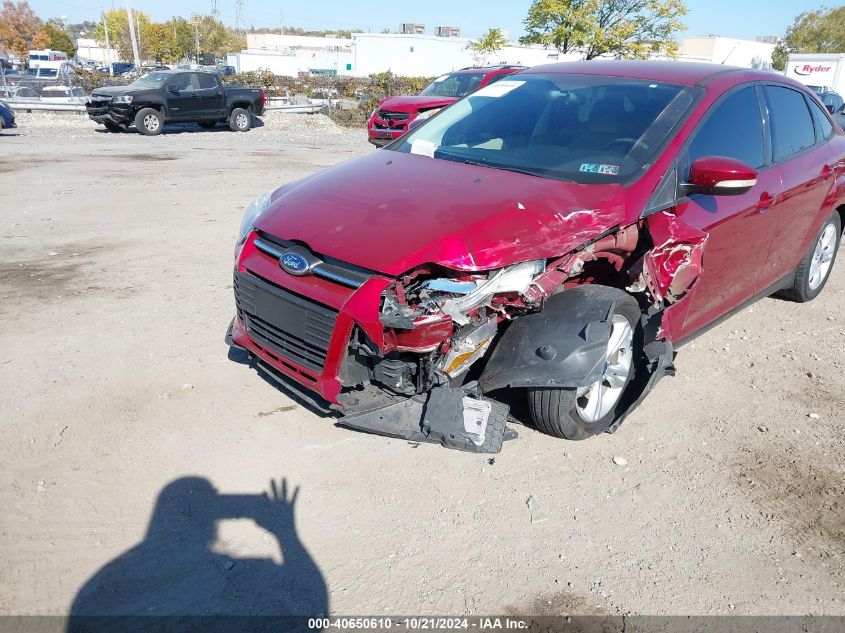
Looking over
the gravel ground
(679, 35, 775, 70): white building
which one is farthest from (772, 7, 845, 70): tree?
the gravel ground

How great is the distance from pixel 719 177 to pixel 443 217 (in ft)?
5.01

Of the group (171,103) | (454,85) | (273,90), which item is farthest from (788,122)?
(273,90)

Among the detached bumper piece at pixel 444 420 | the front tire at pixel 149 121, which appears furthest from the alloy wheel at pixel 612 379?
the front tire at pixel 149 121

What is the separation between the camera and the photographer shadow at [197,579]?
8.11 ft

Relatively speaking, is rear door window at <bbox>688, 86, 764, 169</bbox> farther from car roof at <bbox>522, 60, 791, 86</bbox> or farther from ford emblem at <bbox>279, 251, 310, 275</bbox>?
ford emblem at <bbox>279, 251, 310, 275</bbox>

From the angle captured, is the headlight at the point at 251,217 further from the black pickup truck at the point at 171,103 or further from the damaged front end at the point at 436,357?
the black pickup truck at the point at 171,103

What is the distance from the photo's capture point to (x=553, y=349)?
3141 mm

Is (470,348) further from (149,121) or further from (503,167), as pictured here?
(149,121)

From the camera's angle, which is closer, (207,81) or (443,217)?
(443,217)

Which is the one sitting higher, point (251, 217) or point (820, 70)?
point (820, 70)

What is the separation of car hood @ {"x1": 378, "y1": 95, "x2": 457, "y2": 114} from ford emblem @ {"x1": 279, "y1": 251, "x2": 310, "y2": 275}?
39.7 ft

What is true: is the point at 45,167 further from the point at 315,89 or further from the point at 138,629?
the point at 315,89

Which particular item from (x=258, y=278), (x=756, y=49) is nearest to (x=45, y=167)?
(x=258, y=278)

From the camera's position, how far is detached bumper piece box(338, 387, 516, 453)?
3.08 meters
